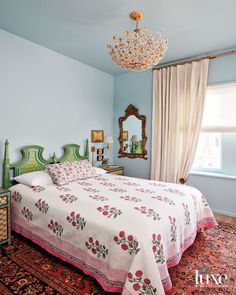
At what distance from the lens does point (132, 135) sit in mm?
4320

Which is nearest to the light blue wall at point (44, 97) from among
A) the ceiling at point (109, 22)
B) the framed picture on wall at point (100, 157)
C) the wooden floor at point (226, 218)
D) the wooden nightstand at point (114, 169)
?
the ceiling at point (109, 22)

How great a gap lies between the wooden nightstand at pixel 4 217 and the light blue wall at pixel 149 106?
102 inches

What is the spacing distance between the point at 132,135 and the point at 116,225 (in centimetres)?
287

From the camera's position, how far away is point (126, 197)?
2.16m

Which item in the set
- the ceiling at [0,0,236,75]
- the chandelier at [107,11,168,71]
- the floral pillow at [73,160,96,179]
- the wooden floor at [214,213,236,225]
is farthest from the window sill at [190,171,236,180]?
the chandelier at [107,11,168,71]

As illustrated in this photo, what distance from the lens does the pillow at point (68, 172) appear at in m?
2.74

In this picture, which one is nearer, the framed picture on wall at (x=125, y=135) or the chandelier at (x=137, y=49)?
the chandelier at (x=137, y=49)

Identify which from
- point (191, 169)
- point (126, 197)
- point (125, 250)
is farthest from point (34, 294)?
point (191, 169)

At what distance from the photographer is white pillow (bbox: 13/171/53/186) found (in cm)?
257

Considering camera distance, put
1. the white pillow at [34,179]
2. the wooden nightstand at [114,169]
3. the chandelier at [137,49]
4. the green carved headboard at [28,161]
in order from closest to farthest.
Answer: the chandelier at [137,49] < the white pillow at [34,179] < the green carved headboard at [28,161] < the wooden nightstand at [114,169]

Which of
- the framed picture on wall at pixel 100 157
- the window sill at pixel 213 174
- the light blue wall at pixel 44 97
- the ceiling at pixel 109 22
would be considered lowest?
the window sill at pixel 213 174

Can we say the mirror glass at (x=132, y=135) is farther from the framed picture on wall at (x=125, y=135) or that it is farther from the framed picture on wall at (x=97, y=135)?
the framed picture on wall at (x=97, y=135)

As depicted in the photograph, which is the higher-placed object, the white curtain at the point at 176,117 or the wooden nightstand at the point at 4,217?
the white curtain at the point at 176,117

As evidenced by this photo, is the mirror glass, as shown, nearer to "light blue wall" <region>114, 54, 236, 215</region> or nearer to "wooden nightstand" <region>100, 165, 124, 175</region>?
"light blue wall" <region>114, 54, 236, 215</region>
